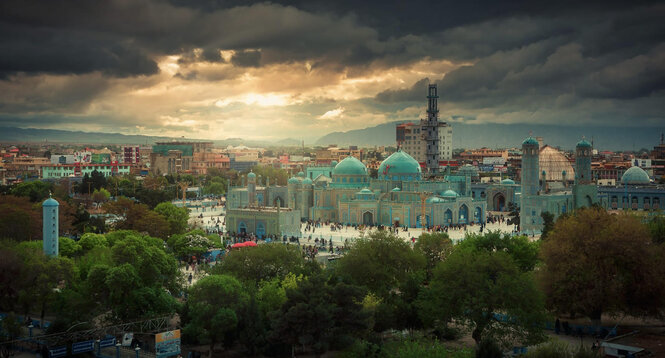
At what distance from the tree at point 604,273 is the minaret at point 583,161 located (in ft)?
102

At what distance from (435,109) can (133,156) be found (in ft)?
311

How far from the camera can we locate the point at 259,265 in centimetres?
2870

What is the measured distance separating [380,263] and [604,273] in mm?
8941

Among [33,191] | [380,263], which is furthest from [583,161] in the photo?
[33,191]

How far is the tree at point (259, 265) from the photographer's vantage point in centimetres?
2834

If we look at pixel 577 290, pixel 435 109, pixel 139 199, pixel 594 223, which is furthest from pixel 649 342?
pixel 435 109

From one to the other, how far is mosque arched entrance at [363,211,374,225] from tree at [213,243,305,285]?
2912 centimetres

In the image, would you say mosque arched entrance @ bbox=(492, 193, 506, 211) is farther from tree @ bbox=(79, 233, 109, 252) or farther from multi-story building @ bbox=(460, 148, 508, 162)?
multi-story building @ bbox=(460, 148, 508, 162)

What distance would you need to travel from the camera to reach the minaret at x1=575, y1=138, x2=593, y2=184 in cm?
5562

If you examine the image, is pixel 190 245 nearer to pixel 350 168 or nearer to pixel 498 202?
pixel 350 168

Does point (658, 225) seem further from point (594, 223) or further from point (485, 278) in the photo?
point (485, 278)

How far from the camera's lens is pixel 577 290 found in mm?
24641

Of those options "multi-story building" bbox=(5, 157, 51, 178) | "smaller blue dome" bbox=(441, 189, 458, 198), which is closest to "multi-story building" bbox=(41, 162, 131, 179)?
"multi-story building" bbox=(5, 157, 51, 178)

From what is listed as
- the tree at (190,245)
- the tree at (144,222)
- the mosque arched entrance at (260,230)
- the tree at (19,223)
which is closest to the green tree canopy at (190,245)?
the tree at (190,245)
